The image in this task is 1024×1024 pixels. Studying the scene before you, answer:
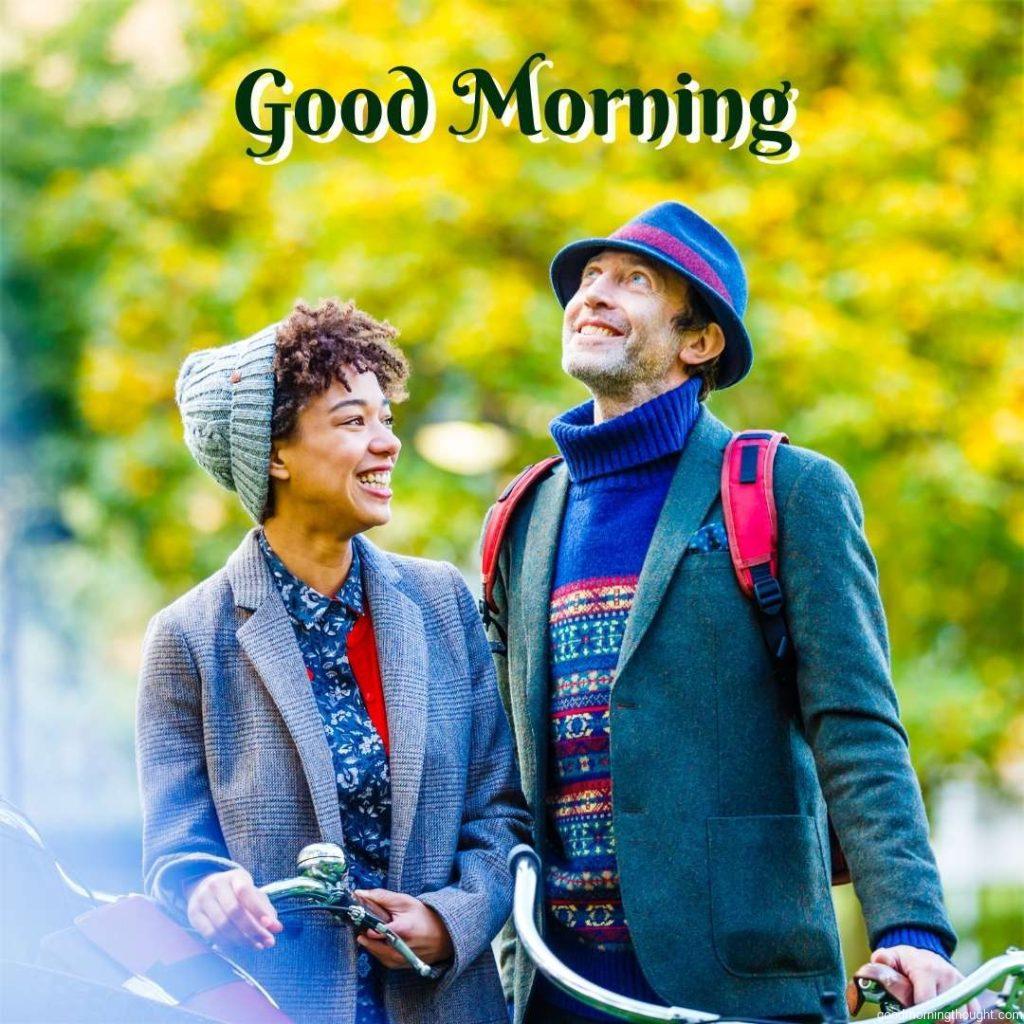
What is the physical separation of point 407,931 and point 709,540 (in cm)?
96

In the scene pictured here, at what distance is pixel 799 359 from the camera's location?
10102 millimetres

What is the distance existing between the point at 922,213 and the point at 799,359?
3.63 feet

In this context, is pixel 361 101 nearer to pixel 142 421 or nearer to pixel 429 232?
pixel 429 232

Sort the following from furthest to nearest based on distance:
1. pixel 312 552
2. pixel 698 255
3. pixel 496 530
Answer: pixel 496 530 < pixel 698 255 < pixel 312 552

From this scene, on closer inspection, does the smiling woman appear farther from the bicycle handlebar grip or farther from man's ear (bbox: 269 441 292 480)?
the bicycle handlebar grip

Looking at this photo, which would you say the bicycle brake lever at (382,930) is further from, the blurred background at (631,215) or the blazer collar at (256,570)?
the blurred background at (631,215)

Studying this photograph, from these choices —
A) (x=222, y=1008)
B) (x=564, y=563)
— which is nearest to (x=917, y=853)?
(x=564, y=563)

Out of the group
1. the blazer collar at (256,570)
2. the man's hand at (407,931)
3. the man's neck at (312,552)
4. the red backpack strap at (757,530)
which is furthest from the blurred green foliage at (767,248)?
the man's hand at (407,931)

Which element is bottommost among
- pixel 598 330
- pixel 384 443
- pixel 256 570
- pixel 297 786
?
pixel 297 786

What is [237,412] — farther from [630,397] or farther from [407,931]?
[407,931]

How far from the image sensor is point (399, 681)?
3.62 metres

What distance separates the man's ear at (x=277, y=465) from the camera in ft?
12.2

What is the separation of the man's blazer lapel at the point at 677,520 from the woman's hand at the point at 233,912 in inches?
33.2

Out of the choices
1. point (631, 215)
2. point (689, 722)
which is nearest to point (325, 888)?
point (689, 722)
